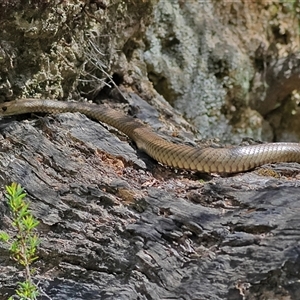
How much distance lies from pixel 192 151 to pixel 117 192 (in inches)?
42.5

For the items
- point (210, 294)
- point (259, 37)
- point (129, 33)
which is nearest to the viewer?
point (210, 294)

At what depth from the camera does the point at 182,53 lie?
9578mm

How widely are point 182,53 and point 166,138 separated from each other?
13.3ft

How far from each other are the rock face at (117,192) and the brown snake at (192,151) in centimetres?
12

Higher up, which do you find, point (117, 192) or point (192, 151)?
point (192, 151)

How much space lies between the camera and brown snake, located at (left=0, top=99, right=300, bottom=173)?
4992 mm

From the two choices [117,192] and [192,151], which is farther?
[192,151]

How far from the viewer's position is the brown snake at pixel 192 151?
499cm

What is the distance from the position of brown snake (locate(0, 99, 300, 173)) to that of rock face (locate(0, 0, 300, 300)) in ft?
0.40

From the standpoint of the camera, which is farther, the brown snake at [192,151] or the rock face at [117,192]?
the brown snake at [192,151]

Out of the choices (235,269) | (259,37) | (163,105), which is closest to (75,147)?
(235,269)

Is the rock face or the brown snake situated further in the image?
the brown snake

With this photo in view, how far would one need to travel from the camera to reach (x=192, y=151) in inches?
199

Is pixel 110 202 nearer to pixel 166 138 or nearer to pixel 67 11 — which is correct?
pixel 166 138
